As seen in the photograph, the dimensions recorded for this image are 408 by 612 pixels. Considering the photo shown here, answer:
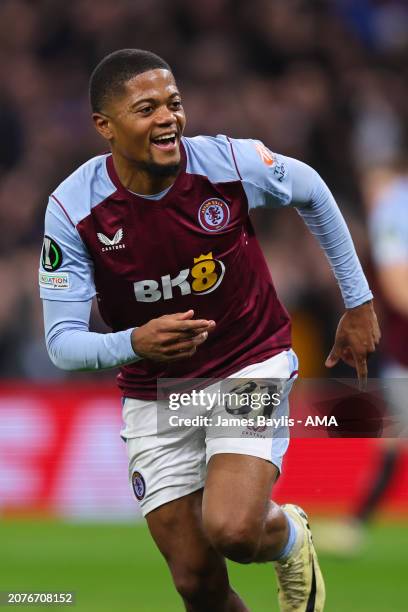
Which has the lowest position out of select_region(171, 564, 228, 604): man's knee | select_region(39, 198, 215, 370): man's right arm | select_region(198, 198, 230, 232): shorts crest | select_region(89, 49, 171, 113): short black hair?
select_region(171, 564, 228, 604): man's knee

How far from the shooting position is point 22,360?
11.4 meters

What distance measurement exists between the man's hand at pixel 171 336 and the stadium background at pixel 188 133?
10.7 ft

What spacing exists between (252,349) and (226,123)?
7358mm

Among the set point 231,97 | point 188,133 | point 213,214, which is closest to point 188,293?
point 213,214

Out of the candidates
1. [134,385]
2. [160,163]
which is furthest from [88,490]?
[160,163]

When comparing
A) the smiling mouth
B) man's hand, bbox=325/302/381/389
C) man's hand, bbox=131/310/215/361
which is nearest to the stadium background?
man's hand, bbox=325/302/381/389

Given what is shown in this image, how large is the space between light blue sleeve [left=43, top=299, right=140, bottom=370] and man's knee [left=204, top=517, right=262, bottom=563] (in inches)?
26.1

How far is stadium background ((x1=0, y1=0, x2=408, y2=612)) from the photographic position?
30.3 ft

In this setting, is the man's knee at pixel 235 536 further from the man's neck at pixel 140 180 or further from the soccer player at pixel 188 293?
the man's neck at pixel 140 180

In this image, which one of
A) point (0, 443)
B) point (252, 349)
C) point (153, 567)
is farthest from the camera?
point (0, 443)

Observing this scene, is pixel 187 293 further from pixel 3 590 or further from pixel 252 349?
pixel 3 590

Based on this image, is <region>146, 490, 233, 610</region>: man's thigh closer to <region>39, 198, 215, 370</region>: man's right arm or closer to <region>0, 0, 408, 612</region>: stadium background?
<region>39, 198, 215, 370</region>: man's right arm

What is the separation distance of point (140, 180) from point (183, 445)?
1.04 meters

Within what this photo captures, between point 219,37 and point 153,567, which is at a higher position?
→ point 219,37
